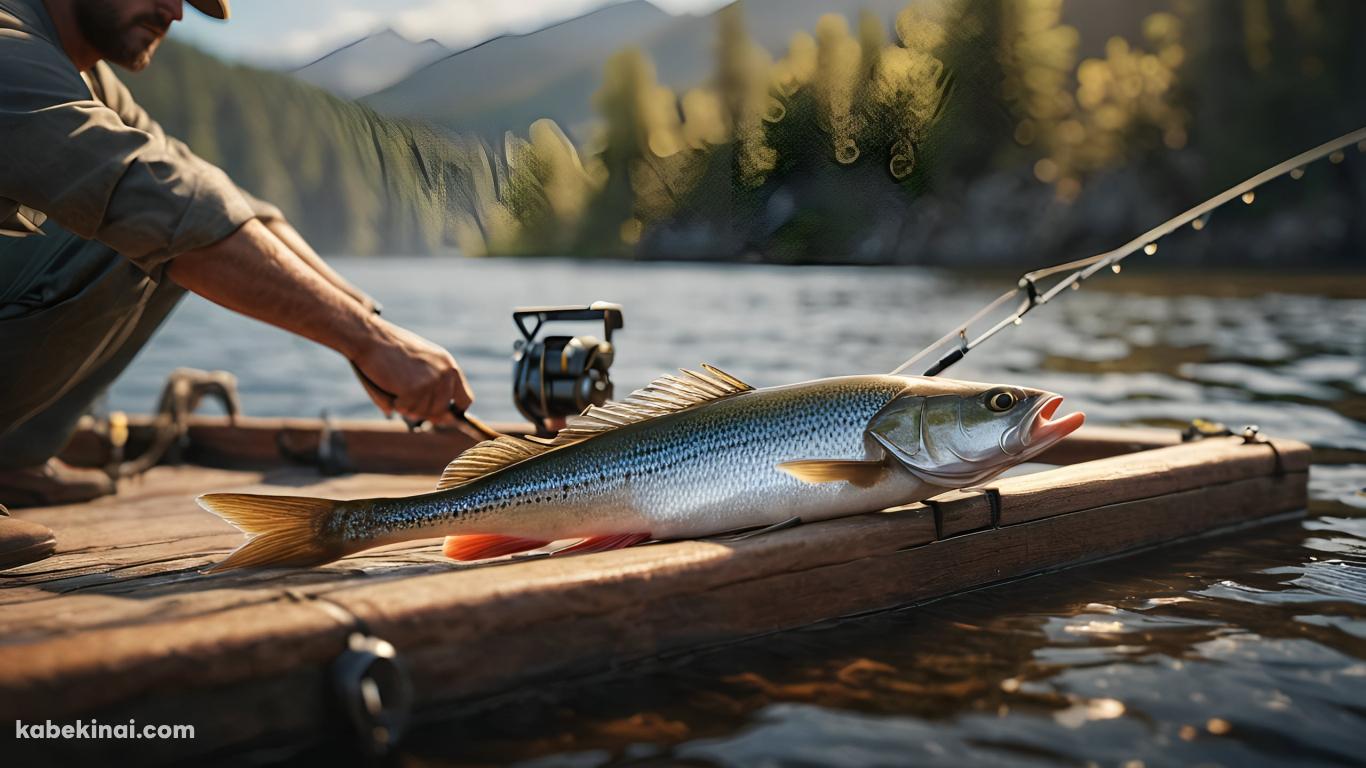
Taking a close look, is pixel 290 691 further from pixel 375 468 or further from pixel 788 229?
pixel 788 229

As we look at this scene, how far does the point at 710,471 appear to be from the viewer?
9.41 ft

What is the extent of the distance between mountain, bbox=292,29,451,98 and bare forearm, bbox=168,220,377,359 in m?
0.81

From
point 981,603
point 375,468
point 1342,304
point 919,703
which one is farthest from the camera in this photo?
point 1342,304

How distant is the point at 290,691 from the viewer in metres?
2.02

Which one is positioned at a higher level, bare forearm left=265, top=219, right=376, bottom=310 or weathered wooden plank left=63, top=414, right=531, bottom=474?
bare forearm left=265, top=219, right=376, bottom=310

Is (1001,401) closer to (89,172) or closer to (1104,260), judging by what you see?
(1104,260)

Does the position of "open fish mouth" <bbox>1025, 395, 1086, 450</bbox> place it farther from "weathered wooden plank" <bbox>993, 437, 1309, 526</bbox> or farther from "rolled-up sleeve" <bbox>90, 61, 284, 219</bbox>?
"rolled-up sleeve" <bbox>90, 61, 284, 219</bbox>

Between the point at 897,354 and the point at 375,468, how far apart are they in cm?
1372

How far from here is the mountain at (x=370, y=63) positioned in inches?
139

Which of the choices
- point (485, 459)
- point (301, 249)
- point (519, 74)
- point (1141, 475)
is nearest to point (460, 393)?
point (485, 459)

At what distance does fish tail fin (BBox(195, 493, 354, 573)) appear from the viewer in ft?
8.89

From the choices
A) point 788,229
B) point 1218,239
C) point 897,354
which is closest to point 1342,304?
Result: point 897,354

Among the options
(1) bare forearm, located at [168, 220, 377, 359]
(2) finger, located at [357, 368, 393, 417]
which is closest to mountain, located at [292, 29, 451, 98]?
(1) bare forearm, located at [168, 220, 377, 359]

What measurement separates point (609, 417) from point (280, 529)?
0.90 metres
